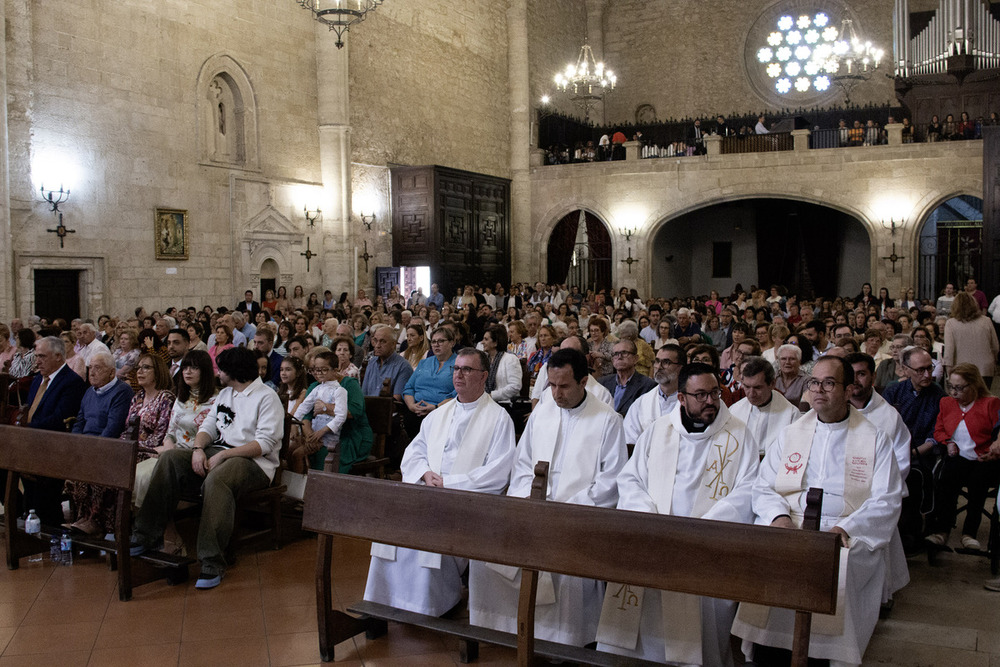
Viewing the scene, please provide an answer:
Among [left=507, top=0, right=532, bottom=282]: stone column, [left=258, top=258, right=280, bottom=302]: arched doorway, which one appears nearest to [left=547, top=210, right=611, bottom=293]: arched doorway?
[left=507, top=0, right=532, bottom=282]: stone column

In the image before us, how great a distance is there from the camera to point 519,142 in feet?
73.5

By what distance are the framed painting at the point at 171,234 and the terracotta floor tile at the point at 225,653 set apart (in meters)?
11.5

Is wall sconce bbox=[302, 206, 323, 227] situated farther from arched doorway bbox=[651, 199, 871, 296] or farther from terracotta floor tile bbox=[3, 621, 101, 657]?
terracotta floor tile bbox=[3, 621, 101, 657]

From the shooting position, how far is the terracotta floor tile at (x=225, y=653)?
3562 mm

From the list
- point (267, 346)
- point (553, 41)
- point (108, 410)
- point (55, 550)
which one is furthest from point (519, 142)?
point (55, 550)

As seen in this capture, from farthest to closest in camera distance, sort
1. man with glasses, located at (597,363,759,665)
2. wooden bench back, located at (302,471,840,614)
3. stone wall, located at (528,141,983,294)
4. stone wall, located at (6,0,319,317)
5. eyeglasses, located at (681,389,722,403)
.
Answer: stone wall, located at (528,141,983,294), stone wall, located at (6,0,319,317), eyeglasses, located at (681,389,722,403), man with glasses, located at (597,363,759,665), wooden bench back, located at (302,471,840,614)

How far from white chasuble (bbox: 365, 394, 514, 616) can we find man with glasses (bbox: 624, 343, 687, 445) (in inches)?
45.1

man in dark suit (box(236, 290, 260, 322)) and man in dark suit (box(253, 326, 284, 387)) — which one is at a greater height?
man in dark suit (box(236, 290, 260, 322))

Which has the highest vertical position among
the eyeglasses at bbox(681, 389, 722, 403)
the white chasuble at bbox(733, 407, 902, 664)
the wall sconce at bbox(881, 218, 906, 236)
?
the wall sconce at bbox(881, 218, 906, 236)

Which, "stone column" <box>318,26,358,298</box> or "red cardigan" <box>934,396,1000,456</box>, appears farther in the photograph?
"stone column" <box>318,26,358,298</box>

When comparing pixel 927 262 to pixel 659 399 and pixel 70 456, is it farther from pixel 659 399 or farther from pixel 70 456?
pixel 70 456

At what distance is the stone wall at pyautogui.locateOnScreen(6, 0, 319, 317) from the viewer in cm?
1223

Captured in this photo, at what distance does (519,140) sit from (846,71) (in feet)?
27.8

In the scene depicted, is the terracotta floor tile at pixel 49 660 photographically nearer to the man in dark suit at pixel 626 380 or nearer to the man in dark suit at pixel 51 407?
the man in dark suit at pixel 51 407
